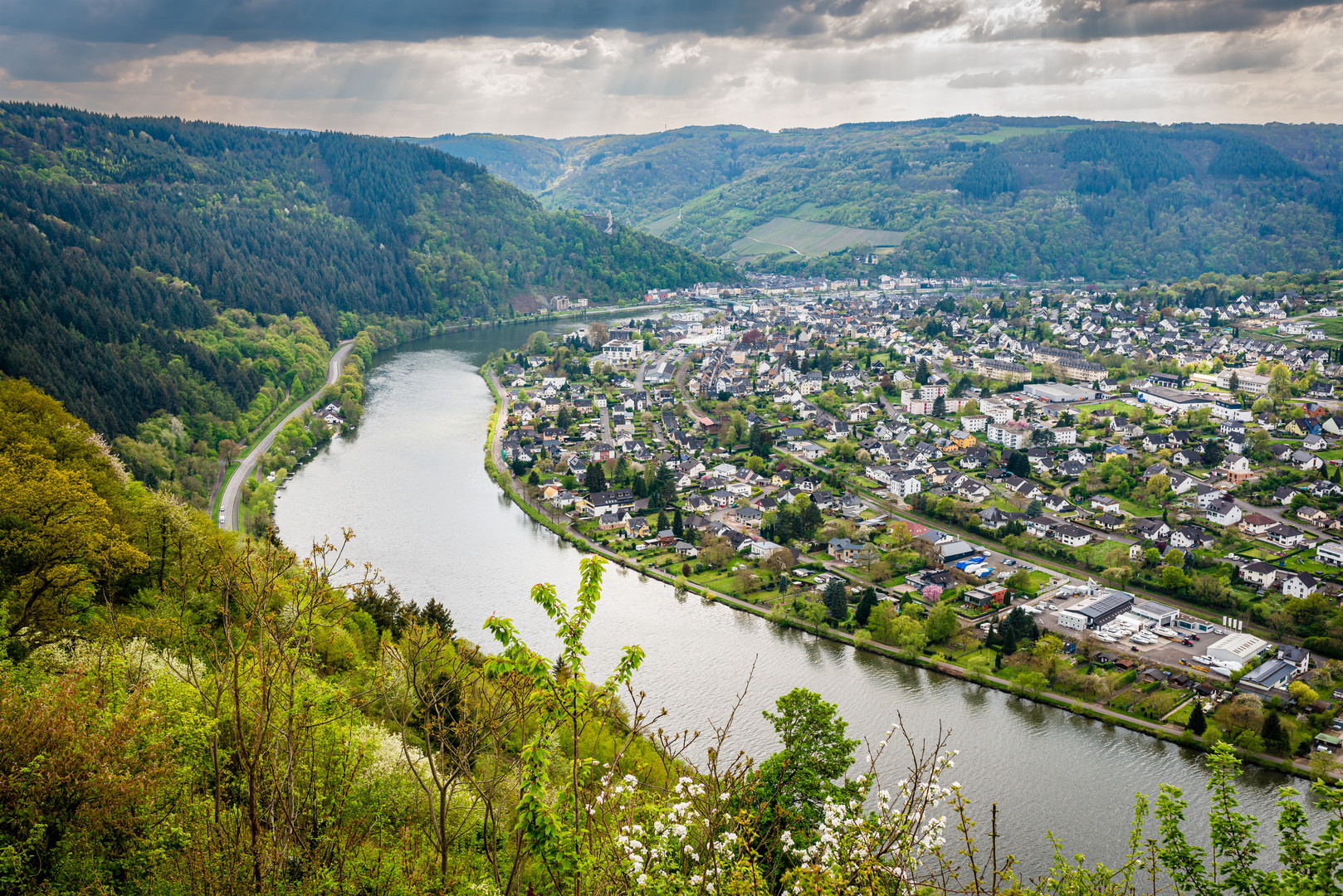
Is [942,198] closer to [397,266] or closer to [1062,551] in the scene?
[397,266]

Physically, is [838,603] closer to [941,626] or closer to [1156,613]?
[941,626]

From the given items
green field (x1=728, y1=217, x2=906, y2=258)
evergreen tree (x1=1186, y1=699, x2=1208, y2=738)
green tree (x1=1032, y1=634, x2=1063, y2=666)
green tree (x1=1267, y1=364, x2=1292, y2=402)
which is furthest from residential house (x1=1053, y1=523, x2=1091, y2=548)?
green field (x1=728, y1=217, x2=906, y2=258)

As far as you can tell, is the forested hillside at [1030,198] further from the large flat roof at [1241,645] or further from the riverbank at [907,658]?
the large flat roof at [1241,645]

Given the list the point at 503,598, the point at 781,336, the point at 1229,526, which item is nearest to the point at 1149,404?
the point at 1229,526

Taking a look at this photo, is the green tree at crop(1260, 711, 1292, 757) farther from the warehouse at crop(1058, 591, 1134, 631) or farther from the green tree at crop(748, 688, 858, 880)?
the green tree at crop(748, 688, 858, 880)

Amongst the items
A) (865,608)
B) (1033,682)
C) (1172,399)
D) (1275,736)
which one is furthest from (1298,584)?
(1172,399)

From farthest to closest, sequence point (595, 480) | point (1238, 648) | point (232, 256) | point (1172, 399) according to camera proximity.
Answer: point (232, 256)
point (1172, 399)
point (595, 480)
point (1238, 648)
